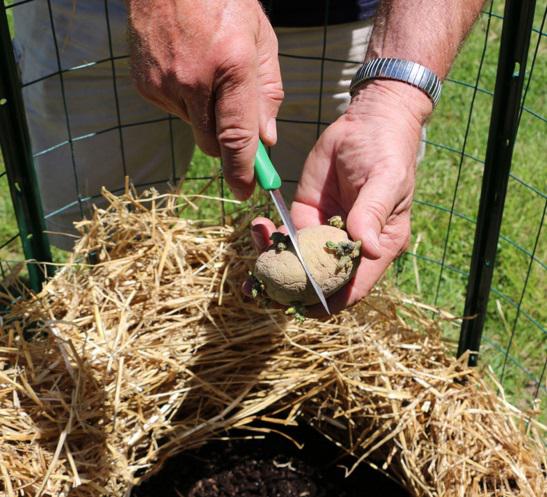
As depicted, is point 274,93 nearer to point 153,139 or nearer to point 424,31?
point 424,31

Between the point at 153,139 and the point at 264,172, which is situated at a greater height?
the point at 264,172

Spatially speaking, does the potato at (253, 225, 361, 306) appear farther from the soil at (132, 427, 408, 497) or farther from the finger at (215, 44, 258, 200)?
the soil at (132, 427, 408, 497)

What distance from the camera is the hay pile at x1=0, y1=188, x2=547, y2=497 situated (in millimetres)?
1612

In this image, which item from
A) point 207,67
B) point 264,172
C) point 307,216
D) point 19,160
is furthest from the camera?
point 19,160

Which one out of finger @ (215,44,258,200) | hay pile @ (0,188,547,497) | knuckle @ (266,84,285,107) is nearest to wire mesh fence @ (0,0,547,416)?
hay pile @ (0,188,547,497)

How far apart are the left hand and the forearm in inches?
3.1

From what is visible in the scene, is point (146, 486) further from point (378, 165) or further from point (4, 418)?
point (378, 165)

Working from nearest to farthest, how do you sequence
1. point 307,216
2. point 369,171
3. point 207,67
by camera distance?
1. point 207,67
2. point 369,171
3. point 307,216

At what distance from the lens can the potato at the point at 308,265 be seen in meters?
1.25

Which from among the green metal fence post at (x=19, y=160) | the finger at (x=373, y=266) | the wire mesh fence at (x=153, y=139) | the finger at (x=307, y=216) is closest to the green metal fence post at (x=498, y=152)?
the wire mesh fence at (x=153, y=139)

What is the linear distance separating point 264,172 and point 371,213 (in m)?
0.18

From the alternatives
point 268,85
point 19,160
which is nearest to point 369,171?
point 268,85

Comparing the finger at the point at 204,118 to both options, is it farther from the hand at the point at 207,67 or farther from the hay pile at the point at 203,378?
the hay pile at the point at 203,378

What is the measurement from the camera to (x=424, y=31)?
61.2 inches
